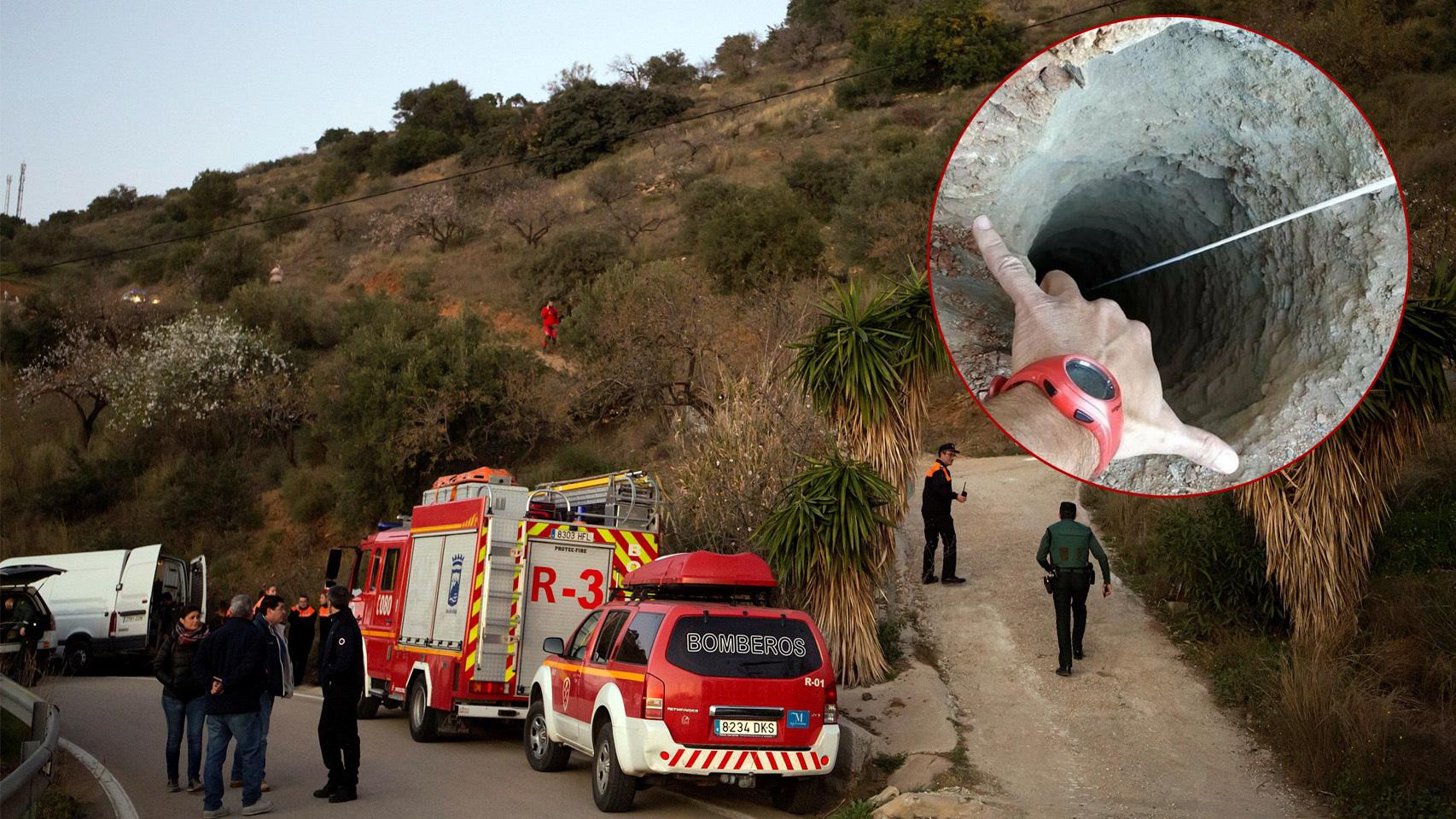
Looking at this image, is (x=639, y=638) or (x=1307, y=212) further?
(x=639, y=638)

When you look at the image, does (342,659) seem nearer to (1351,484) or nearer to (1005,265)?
(1005,265)

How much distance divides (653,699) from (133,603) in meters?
18.1

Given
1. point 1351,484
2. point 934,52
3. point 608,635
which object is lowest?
point 608,635

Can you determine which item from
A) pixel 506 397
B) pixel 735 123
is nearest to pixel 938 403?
pixel 506 397

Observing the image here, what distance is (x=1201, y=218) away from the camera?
6.49 m

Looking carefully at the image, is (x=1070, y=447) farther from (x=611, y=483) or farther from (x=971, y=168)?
(x=611, y=483)

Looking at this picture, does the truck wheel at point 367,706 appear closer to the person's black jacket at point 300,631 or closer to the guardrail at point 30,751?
the person's black jacket at point 300,631

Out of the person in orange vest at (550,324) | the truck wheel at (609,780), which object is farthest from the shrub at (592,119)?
the truck wheel at (609,780)

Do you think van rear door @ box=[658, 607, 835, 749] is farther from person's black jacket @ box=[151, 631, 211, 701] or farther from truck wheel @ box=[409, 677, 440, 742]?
truck wheel @ box=[409, 677, 440, 742]

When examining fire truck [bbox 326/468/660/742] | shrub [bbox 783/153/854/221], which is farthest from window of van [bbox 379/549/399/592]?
shrub [bbox 783/153/854/221]

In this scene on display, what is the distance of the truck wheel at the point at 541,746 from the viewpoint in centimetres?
1113

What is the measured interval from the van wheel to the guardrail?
49.3 ft

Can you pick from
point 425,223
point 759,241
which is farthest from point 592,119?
point 759,241

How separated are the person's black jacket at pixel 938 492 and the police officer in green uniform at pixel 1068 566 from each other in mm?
2673
